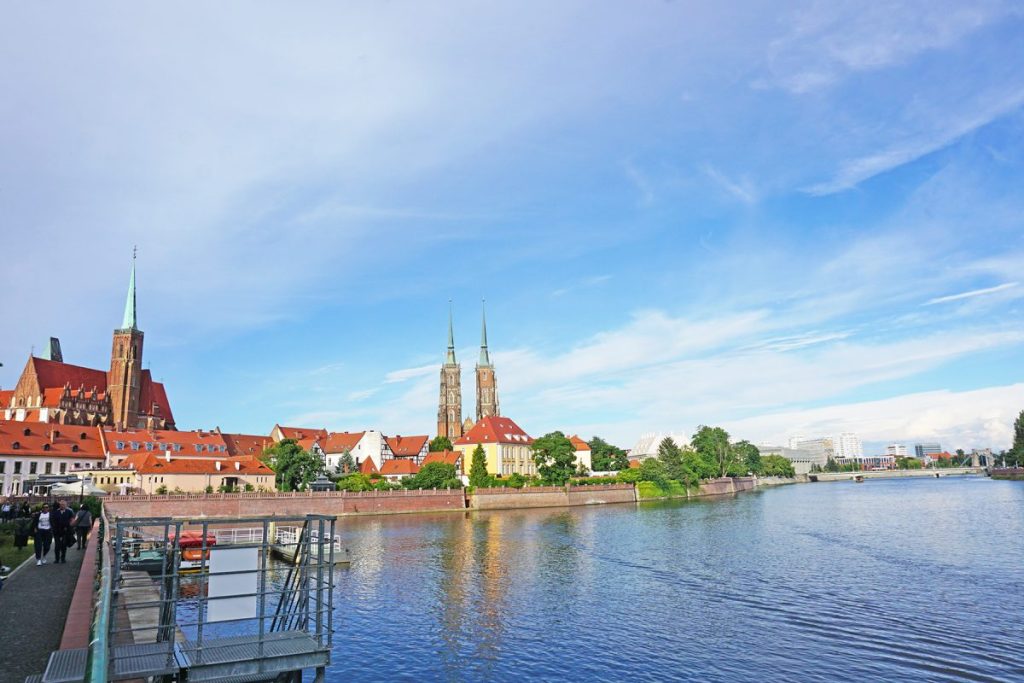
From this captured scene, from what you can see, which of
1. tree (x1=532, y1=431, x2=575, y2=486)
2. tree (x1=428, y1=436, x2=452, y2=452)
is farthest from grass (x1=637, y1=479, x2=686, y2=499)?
tree (x1=428, y1=436, x2=452, y2=452)

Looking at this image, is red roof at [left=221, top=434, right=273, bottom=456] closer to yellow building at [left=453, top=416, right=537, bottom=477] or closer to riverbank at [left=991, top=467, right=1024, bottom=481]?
yellow building at [left=453, top=416, right=537, bottom=477]

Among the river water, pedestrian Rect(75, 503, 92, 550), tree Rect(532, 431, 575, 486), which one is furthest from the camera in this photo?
tree Rect(532, 431, 575, 486)

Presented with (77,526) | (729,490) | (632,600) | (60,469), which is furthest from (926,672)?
(729,490)

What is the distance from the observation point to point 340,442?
13262cm

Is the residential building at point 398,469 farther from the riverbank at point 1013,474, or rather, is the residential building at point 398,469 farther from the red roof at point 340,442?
the riverbank at point 1013,474

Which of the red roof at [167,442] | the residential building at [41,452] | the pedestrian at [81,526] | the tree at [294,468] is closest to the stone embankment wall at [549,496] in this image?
the tree at [294,468]

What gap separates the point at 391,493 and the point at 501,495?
15520 millimetres

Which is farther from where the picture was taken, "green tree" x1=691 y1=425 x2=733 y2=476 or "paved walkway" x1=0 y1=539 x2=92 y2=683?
"green tree" x1=691 y1=425 x2=733 y2=476

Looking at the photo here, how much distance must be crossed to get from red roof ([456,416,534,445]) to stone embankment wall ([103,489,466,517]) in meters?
31.6

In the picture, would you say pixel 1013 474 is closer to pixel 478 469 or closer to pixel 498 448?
pixel 498 448

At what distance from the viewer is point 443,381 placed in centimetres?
18300

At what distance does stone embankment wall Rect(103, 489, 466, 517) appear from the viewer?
7094 cm

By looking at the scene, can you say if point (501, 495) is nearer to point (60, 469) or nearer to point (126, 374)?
point (60, 469)

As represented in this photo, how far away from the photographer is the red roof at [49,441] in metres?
85.9
